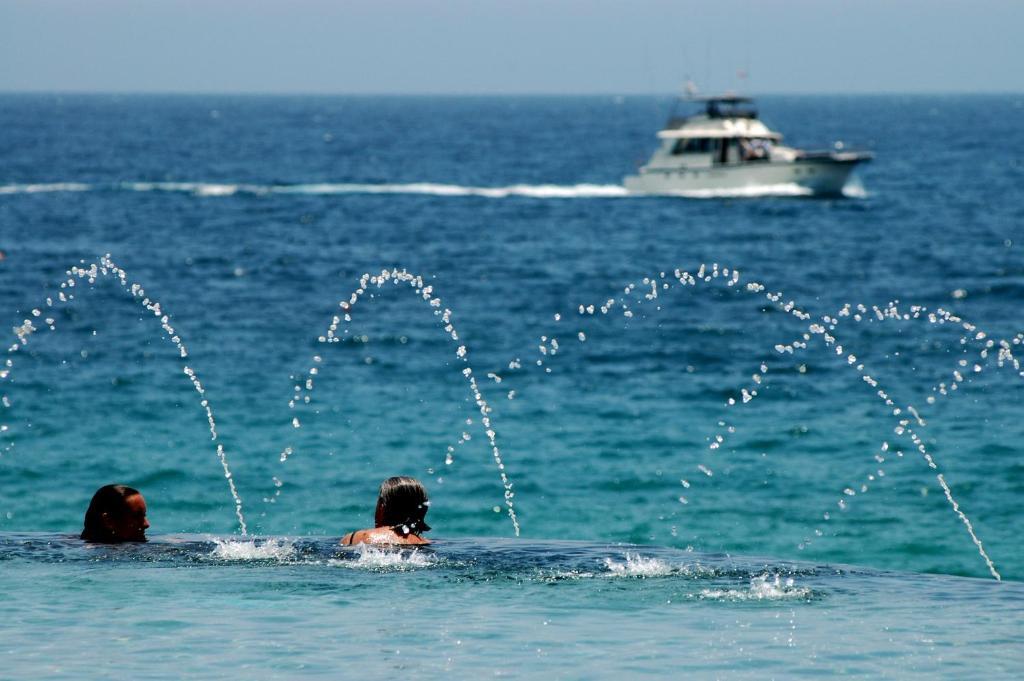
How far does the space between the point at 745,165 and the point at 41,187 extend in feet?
129

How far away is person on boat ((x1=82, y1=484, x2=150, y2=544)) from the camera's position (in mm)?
12289

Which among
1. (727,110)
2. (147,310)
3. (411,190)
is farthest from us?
(411,190)

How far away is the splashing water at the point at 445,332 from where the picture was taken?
22.0m

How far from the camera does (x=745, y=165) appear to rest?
75.6 m

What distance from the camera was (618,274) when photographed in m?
47.7

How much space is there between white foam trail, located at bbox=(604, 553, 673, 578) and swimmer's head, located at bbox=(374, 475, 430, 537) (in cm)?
154

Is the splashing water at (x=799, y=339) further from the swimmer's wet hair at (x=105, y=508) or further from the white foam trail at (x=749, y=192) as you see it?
the white foam trail at (x=749, y=192)

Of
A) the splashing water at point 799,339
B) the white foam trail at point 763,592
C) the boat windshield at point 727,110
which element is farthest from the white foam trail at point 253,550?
the boat windshield at point 727,110

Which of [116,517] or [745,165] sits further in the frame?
[745,165]

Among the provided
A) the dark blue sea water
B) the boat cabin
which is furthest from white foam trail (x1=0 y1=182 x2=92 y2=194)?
the boat cabin

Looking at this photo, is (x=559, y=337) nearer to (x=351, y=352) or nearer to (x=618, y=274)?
(x=351, y=352)

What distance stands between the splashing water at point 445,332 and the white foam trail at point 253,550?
6.58 m

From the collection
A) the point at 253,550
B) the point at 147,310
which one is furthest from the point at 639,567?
the point at 147,310

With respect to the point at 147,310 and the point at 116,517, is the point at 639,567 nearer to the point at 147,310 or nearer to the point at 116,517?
the point at 116,517
